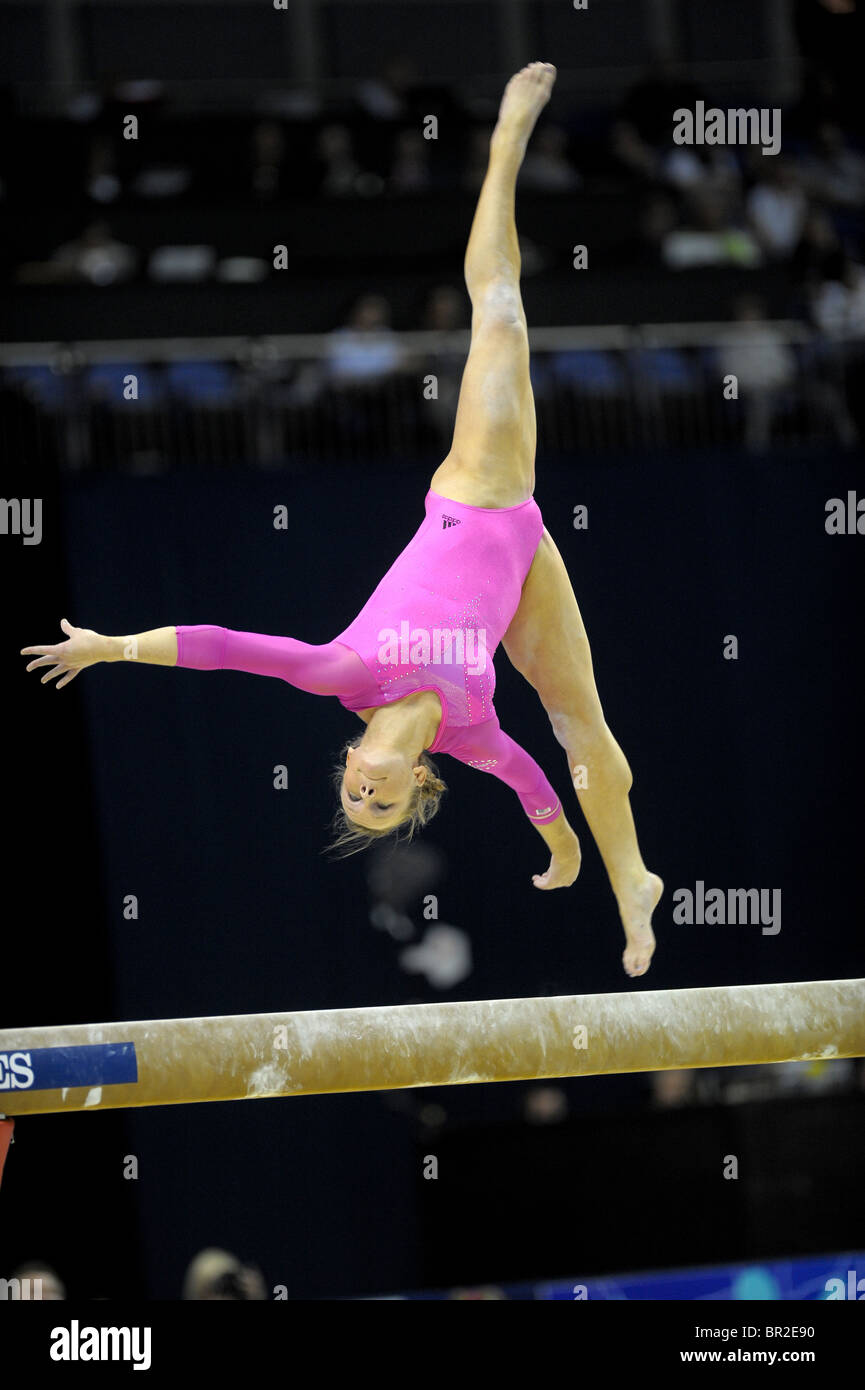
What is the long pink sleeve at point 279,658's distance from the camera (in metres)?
3.53

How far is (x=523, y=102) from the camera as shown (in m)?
4.20

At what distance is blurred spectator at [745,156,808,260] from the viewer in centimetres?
553

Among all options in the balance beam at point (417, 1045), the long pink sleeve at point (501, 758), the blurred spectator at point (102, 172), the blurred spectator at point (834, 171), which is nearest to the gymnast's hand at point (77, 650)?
the balance beam at point (417, 1045)

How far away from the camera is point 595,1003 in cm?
391

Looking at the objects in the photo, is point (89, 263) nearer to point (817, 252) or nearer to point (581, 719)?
point (581, 719)

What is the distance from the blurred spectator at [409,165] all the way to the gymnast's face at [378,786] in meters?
2.39

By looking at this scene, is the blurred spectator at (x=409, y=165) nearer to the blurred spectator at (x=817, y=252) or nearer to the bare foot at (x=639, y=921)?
the blurred spectator at (x=817, y=252)

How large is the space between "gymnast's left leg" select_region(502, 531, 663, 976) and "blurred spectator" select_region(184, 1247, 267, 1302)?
144cm

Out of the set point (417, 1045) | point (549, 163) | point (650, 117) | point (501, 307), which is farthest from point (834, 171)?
point (417, 1045)

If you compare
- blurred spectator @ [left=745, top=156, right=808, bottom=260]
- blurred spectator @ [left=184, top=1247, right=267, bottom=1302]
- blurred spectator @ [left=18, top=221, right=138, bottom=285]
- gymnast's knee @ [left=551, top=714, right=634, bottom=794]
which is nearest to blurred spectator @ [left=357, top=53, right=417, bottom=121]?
blurred spectator @ [left=18, top=221, right=138, bottom=285]

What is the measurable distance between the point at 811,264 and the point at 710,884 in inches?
83.2

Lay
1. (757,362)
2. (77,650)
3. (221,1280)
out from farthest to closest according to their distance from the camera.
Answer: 1. (757,362)
2. (221,1280)
3. (77,650)

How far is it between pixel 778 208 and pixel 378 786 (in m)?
2.94
